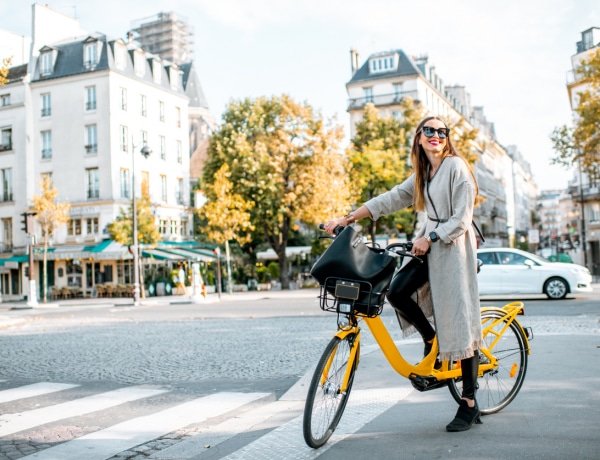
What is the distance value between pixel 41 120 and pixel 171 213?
1092cm

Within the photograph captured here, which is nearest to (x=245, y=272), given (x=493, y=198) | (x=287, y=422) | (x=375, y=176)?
(x=375, y=176)

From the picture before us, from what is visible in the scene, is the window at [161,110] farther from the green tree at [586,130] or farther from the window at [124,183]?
the green tree at [586,130]

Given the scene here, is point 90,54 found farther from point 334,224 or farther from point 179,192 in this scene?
point 334,224

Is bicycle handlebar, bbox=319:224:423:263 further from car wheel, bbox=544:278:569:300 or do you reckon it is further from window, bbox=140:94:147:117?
window, bbox=140:94:147:117

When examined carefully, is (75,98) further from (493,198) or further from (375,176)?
(493,198)

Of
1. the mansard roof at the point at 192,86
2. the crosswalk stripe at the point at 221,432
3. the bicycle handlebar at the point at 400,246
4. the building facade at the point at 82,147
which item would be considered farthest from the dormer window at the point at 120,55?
the bicycle handlebar at the point at 400,246

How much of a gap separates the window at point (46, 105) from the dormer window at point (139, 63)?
244 inches

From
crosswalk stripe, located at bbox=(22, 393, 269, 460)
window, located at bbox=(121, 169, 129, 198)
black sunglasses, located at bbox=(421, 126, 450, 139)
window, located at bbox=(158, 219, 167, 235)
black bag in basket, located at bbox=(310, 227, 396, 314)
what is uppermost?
window, located at bbox=(121, 169, 129, 198)

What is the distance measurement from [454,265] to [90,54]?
4600 centimetres

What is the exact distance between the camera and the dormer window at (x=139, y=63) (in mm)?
47969

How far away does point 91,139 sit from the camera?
4547 centimetres

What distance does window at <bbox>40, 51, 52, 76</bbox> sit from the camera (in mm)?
47250

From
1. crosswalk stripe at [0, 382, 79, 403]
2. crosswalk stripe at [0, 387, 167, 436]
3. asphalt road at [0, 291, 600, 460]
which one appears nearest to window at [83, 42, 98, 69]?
asphalt road at [0, 291, 600, 460]

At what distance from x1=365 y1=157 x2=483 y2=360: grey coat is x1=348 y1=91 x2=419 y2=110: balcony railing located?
59271mm
